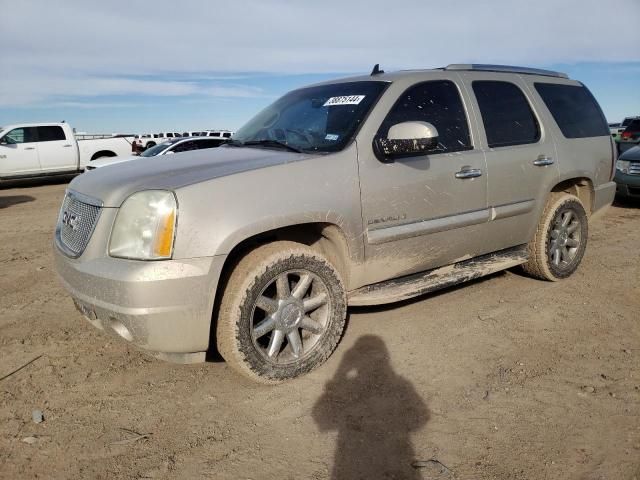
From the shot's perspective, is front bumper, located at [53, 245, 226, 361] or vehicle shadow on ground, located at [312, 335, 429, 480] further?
front bumper, located at [53, 245, 226, 361]

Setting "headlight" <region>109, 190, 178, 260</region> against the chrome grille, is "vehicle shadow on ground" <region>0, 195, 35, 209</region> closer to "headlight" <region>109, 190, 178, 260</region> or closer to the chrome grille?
"headlight" <region>109, 190, 178, 260</region>

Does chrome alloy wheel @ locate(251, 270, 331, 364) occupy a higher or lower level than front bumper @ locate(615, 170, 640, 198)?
higher

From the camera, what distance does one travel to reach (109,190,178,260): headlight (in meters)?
2.48

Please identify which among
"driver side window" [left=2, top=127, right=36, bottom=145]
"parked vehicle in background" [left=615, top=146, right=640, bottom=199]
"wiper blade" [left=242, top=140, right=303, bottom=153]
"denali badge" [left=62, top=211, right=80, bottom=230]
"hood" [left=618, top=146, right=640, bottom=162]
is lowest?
"parked vehicle in background" [left=615, top=146, right=640, bottom=199]

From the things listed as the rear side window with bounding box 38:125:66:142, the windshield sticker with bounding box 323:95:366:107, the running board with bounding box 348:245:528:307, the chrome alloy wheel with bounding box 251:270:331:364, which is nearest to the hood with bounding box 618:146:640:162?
Result: the running board with bounding box 348:245:528:307

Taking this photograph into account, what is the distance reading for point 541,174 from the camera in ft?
13.8

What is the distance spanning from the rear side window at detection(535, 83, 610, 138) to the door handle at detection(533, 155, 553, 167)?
1.43ft

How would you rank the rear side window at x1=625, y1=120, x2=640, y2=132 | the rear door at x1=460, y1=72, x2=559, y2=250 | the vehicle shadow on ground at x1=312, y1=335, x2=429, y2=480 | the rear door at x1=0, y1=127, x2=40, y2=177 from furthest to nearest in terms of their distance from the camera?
the rear side window at x1=625, y1=120, x2=640, y2=132 → the rear door at x1=0, y1=127, x2=40, y2=177 → the rear door at x1=460, y1=72, x2=559, y2=250 → the vehicle shadow on ground at x1=312, y1=335, x2=429, y2=480

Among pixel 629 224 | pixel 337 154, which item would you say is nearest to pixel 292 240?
pixel 337 154

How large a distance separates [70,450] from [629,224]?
8.06 metres

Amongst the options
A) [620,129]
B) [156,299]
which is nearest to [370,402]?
[156,299]

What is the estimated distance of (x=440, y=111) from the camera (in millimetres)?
3666

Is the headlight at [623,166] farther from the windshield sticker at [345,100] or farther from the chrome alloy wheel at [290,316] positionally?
the chrome alloy wheel at [290,316]

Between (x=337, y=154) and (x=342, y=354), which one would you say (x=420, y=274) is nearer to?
(x=342, y=354)
